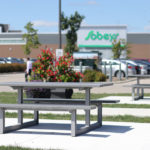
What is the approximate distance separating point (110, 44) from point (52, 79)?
6733 cm

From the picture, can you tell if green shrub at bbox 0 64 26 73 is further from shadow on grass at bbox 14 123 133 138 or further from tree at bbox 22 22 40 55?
shadow on grass at bbox 14 123 133 138

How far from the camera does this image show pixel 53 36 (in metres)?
101

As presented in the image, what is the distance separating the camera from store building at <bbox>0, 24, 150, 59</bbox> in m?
84.2

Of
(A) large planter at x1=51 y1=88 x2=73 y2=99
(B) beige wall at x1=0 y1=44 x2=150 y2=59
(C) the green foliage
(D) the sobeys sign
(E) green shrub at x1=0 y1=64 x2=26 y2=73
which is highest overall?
(D) the sobeys sign

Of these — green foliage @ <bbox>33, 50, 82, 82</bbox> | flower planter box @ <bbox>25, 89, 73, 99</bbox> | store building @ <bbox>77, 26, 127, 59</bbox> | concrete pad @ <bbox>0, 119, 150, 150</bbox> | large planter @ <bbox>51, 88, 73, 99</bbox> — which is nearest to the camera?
concrete pad @ <bbox>0, 119, 150, 150</bbox>

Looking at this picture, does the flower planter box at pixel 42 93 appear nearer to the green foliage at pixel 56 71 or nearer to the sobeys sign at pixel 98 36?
the green foliage at pixel 56 71

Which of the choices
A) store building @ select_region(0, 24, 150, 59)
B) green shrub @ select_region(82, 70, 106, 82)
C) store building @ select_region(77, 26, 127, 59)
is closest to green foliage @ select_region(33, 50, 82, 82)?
green shrub @ select_region(82, 70, 106, 82)

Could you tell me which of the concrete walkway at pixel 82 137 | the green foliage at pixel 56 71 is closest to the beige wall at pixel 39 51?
the green foliage at pixel 56 71

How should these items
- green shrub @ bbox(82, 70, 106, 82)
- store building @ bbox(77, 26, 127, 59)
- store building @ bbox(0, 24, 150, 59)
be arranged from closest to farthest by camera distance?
green shrub @ bbox(82, 70, 106, 82) < store building @ bbox(0, 24, 150, 59) < store building @ bbox(77, 26, 127, 59)

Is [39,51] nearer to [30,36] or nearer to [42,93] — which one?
[30,36]

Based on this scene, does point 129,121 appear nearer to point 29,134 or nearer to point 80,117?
point 80,117

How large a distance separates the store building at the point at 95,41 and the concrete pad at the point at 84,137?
65273 mm

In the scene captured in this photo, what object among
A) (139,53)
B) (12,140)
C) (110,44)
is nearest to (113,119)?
(12,140)

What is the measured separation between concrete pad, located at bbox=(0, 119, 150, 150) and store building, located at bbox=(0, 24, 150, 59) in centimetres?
6527
